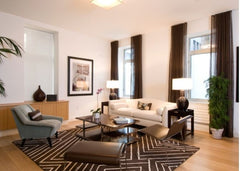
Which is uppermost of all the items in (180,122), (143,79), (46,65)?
(46,65)

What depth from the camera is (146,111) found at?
425 cm

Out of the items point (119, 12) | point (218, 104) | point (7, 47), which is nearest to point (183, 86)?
point (218, 104)

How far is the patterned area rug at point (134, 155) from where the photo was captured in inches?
91.1

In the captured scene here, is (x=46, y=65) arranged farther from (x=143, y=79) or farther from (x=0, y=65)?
(x=143, y=79)

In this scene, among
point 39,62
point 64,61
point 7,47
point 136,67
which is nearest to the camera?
point 7,47

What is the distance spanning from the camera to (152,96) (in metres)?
5.19

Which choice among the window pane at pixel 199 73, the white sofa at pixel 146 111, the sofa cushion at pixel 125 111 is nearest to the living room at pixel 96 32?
the window pane at pixel 199 73

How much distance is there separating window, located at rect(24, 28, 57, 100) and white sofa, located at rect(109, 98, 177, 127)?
210cm

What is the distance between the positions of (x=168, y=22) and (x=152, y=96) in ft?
7.48

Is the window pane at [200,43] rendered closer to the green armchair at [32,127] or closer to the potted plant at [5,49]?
the green armchair at [32,127]

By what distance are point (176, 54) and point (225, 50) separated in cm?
118

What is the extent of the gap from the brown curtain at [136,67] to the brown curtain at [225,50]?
2.31 metres

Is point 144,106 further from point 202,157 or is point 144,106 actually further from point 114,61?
point 114,61

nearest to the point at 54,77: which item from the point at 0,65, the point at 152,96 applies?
the point at 0,65
